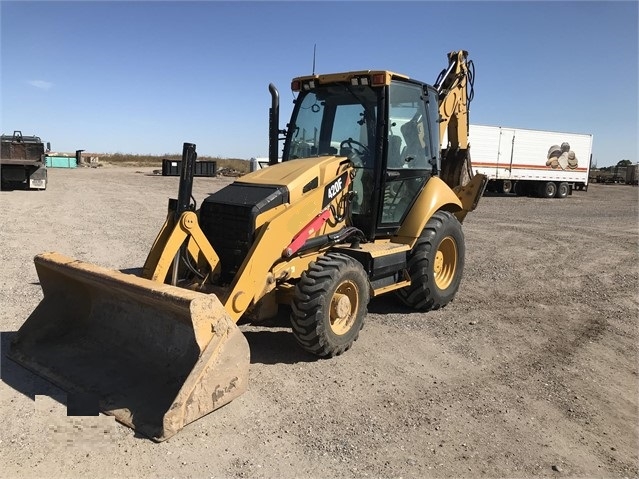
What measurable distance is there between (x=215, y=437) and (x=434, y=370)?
2123 mm

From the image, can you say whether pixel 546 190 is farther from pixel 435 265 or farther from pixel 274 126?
pixel 274 126

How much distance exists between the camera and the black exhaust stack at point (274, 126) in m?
5.61

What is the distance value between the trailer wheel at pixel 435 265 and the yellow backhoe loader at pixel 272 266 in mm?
17

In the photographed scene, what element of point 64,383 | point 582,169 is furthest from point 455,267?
point 582,169

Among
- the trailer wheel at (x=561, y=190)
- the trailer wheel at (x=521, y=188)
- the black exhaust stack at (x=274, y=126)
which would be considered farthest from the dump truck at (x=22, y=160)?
the trailer wheel at (x=561, y=190)

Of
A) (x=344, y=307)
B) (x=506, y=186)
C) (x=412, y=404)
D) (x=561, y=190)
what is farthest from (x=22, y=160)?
(x=561, y=190)

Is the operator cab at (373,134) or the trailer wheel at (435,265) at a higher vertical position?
the operator cab at (373,134)

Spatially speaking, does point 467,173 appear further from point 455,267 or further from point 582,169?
point 582,169

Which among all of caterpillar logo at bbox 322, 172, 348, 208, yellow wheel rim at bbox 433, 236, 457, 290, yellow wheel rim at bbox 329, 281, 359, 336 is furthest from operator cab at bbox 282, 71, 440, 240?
yellow wheel rim at bbox 329, 281, 359, 336

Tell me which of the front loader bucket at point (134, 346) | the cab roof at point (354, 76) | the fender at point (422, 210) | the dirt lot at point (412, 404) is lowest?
the dirt lot at point (412, 404)

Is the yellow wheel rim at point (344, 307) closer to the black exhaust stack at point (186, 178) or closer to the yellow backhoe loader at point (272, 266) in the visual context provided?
the yellow backhoe loader at point (272, 266)

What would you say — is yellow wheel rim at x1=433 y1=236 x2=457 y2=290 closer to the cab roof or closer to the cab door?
the cab door

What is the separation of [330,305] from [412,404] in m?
1.07

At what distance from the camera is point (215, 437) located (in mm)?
3373
